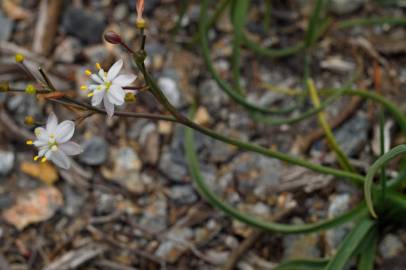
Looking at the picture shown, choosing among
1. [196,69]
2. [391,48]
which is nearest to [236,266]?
[196,69]

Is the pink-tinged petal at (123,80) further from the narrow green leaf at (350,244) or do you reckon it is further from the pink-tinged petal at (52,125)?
the narrow green leaf at (350,244)

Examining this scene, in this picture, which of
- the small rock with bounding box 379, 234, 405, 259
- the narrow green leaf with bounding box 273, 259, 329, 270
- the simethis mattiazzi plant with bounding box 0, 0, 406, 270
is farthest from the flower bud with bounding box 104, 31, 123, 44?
the small rock with bounding box 379, 234, 405, 259

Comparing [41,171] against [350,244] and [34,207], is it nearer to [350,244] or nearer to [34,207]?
[34,207]

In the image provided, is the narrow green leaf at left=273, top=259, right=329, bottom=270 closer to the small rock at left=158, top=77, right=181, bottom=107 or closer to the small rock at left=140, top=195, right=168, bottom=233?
the small rock at left=140, top=195, right=168, bottom=233

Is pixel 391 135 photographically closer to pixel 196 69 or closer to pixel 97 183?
pixel 196 69

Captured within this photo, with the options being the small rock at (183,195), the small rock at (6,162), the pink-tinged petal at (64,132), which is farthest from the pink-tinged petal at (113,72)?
the small rock at (6,162)

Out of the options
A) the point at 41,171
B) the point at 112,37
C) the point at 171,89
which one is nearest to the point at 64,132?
the point at 112,37
